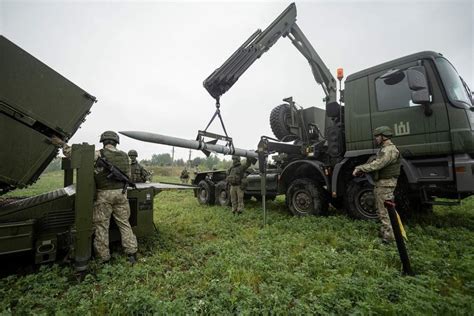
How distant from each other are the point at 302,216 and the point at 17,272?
475 centimetres

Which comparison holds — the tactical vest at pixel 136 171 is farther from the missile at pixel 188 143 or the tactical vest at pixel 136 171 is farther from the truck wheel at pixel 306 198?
the truck wheel at pixel 306 198

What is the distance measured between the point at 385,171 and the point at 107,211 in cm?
405

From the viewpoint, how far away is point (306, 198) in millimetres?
5227

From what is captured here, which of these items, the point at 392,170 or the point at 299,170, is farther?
the point at 299,170

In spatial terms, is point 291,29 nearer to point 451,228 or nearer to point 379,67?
point 379,67

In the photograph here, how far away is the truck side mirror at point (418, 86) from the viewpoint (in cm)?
332

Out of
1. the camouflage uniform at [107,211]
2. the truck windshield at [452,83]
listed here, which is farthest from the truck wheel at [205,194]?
the truck windshield at [452,83]

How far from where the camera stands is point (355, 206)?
434 centimetres

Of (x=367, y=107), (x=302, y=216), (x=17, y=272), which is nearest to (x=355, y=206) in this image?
(x=302, y=216)

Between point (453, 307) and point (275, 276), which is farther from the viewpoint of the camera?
point (275, 276)

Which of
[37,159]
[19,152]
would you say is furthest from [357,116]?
[19,152]

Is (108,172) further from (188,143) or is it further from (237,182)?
(237,182)

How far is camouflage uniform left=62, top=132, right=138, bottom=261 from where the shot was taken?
2963 millimetres

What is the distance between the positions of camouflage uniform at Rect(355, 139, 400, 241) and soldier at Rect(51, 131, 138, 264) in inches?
136
